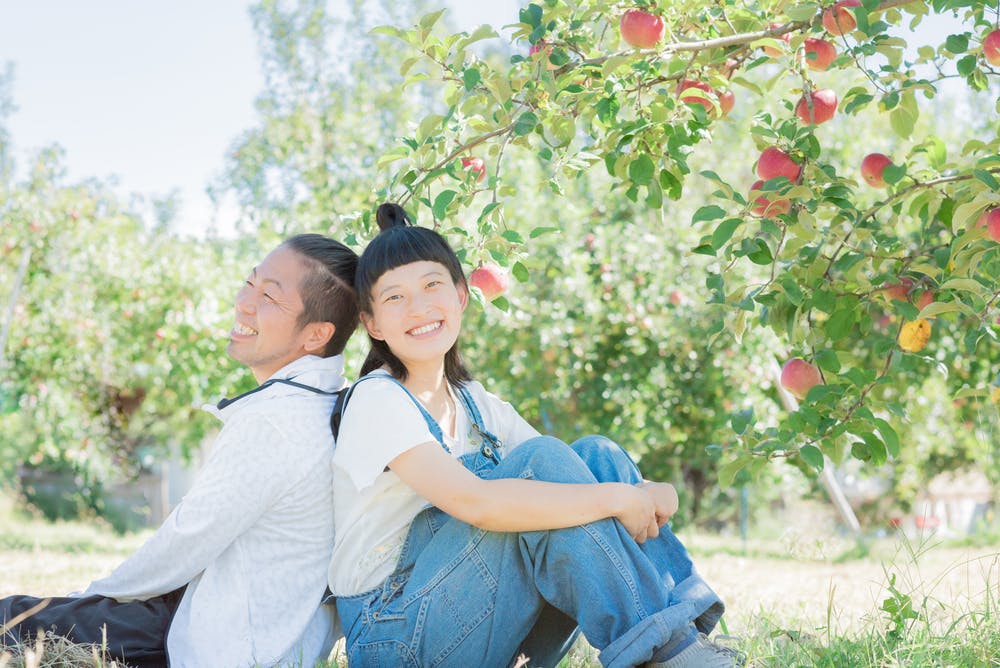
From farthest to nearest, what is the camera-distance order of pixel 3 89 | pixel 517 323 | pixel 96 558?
pixel 3 89 → pixel 517 323 → pixel 96 558

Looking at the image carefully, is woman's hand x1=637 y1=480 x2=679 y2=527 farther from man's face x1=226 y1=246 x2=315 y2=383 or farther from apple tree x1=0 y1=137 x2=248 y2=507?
apple tree x1=0 y1=137 x2=248 y2=507

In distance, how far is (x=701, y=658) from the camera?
142 centimetres

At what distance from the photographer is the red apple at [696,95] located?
198cm

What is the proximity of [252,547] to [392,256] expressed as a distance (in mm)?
595

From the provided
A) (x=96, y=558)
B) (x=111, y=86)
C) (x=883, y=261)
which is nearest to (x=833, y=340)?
(x=883, y=261)

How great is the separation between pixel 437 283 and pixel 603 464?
48cm

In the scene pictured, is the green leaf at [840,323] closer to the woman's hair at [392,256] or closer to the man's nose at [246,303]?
the woman's hair at [392,256]

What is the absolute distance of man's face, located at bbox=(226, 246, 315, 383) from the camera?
6.27 ft

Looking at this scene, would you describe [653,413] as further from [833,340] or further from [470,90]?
[470,90]

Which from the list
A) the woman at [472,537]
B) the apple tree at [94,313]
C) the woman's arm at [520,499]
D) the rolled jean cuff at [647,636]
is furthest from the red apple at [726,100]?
the apple tree at [94,313]

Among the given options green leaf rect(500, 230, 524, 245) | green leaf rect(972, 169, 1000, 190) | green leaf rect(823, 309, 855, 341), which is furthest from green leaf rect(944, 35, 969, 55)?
green leaf rect(500, 230, 524, 245)

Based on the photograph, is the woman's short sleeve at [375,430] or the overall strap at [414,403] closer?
the woman's short sleeve at [375,430]

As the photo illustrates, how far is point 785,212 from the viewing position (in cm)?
189

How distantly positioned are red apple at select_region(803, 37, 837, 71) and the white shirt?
4.24ft
